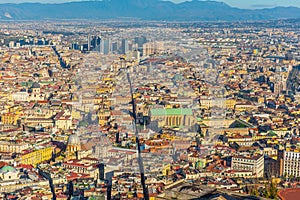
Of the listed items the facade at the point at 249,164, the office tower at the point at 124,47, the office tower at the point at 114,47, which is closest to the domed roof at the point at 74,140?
the facade at the point at 249,164

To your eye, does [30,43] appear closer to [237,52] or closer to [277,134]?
[237,52]

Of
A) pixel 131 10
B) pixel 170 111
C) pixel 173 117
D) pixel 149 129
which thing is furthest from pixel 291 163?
pixel 131 10

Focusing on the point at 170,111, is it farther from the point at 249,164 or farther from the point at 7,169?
the point at 7,169

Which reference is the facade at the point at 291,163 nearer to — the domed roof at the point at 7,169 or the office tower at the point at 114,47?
the domed roof at the point at 7,169

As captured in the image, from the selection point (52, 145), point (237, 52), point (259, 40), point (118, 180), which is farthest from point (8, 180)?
point (259, 40)

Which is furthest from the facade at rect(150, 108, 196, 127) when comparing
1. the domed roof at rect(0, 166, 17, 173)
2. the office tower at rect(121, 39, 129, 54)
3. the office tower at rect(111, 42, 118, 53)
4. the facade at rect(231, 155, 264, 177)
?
the office tower at rect(111, 42, 118, 53)
